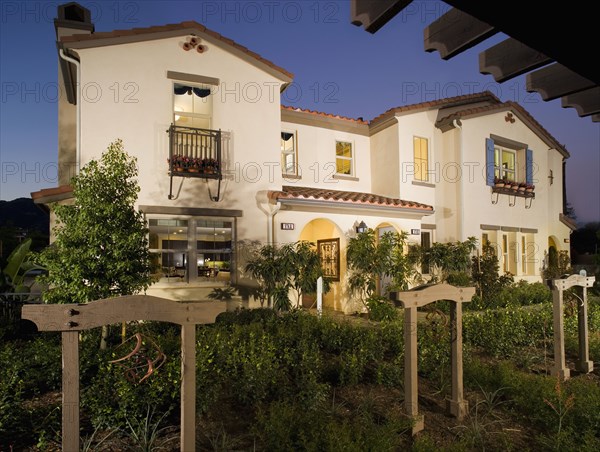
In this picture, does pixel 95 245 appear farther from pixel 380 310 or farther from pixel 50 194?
pixel 380 310

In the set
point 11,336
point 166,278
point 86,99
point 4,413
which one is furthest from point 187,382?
point 86,99

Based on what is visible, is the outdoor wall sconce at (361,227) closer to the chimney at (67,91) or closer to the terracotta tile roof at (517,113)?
the terracotta tile roof at (517,113)

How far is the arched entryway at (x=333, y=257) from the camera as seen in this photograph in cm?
1258

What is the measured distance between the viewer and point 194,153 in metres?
10.8

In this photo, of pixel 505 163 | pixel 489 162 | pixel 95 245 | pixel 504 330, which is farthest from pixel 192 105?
pixel 505 163

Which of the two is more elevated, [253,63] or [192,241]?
[253,63]

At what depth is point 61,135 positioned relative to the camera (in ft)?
41.1

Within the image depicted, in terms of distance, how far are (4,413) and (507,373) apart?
6.21 meters

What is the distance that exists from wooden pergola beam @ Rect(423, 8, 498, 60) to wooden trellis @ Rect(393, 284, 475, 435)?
301cm

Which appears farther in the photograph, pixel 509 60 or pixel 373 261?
pixel 373 261

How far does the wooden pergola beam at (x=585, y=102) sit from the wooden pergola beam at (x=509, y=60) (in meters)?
0.70

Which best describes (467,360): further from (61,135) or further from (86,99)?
(61,135)

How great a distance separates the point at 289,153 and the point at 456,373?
32.2 ft

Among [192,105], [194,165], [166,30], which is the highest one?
[166,30]
